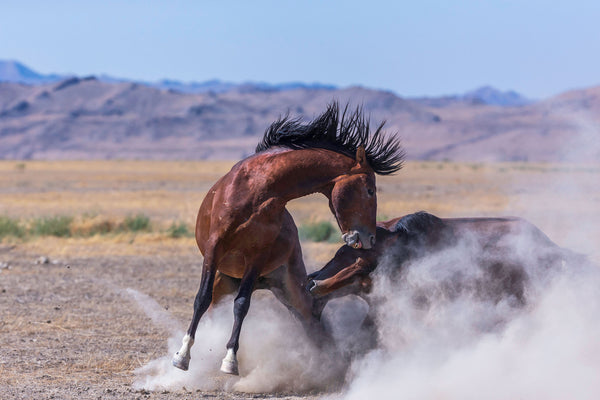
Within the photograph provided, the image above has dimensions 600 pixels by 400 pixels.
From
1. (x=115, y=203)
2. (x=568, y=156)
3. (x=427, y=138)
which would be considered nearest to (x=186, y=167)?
(x=115, y=203)

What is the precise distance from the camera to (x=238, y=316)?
21.9 ft

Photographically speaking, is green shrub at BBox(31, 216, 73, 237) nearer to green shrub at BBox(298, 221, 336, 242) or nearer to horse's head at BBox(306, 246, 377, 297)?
green shrub at BBox(298, 221, 336, 242)

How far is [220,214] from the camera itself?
22.1ft

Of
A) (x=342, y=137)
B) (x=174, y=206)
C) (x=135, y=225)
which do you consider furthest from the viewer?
(x=174, y=206)

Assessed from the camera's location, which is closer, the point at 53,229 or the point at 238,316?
the point at 238,316

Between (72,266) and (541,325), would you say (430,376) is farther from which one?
(72,266)

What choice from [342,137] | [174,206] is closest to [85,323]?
[342,137]

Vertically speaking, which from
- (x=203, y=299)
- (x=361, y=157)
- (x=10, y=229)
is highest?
(x=361, y=157)

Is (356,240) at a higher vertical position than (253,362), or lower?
higher

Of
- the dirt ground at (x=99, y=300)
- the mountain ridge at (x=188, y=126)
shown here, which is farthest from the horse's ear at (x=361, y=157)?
the mountain ridge at (x=188, y=126)

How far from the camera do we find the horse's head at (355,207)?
670cm

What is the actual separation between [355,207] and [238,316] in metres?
1.18

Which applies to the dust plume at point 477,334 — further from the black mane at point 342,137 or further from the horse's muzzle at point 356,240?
the black mane at point 342,137

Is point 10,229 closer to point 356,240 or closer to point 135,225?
point 135,225
